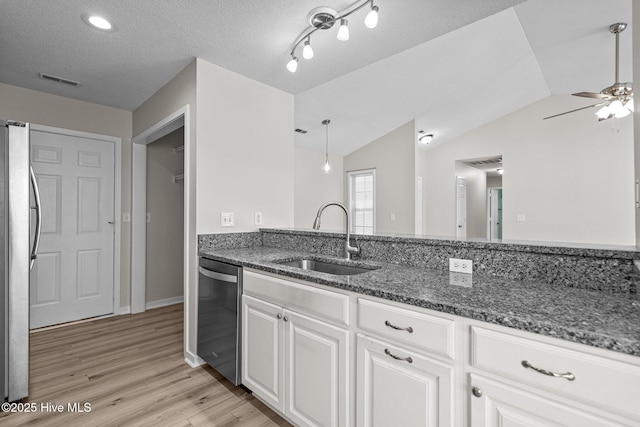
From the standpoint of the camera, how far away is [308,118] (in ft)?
14.9

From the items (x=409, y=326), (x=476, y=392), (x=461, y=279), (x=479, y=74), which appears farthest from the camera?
(x=479, y=74)

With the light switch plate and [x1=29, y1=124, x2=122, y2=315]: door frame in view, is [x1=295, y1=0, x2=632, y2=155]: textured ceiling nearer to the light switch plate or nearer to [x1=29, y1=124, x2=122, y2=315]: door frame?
[x1=29, y1=124, x2=122, y2=315]: door frame

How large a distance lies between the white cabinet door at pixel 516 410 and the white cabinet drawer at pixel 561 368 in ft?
0.13

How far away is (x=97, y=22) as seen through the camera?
1.95 metres

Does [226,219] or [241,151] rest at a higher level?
[241,151]

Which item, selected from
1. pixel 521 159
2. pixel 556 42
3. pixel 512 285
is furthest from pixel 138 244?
pixel 521 159

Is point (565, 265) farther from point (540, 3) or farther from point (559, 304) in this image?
point (540, 3)

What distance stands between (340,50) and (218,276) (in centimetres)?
183

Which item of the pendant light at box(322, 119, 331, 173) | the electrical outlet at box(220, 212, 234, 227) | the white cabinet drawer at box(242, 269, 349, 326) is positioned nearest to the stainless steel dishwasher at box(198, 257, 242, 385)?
the white cabinet drawer at box(242, 269, 349, 326)

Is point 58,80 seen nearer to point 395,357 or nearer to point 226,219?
point 226,219

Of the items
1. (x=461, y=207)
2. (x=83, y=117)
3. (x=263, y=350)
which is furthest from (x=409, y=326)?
(x=461, y=207)

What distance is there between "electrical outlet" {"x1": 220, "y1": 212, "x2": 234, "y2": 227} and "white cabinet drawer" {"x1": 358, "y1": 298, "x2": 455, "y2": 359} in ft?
5.07

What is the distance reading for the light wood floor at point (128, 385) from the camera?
1774 mm

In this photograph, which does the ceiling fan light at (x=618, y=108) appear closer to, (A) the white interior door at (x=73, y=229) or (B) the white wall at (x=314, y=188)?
(B) the white wall at (x=314, y=188)
